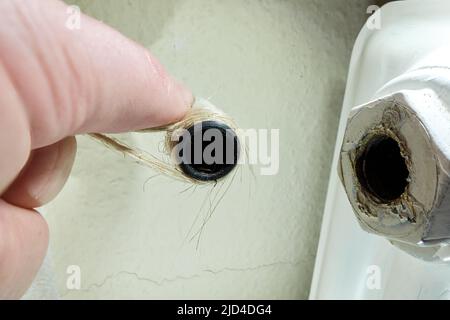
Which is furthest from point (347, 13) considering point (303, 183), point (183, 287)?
point (183, 287)

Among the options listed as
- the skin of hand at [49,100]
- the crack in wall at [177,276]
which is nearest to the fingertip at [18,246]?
the skin of hand at [49,100]

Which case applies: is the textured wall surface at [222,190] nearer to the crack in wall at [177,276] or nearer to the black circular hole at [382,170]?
the crack in wall at [177,276]

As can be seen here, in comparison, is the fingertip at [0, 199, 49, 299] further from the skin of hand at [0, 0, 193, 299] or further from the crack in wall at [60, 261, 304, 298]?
the crack in wall at [60, 261, 304, 298]

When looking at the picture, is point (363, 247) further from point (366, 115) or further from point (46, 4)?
point (46, 4)

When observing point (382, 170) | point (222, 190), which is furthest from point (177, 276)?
point (382, 170)

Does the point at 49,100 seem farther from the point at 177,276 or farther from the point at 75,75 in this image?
the point at 177,276

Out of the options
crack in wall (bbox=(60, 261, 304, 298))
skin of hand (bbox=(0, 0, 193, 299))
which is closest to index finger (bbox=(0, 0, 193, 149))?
skin of hand (bbox=(0, 0, 193, 299))
